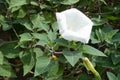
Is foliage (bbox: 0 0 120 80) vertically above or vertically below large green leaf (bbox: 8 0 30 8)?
below

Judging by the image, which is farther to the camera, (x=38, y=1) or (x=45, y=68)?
(x=38, y=1)

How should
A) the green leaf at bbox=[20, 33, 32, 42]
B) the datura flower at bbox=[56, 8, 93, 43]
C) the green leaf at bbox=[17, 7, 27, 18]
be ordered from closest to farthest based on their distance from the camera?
the datura flower at bbox=[56, 8, 93, 43]
the green leaf at bbox=[20, 33, 32, 42]
the green leaf at bbox=[17, 7, 27, 18]

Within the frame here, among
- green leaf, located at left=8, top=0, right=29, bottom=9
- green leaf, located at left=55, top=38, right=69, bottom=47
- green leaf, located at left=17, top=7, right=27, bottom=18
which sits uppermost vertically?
green leaf, located at left=8, top=0, right=29, bottom=9

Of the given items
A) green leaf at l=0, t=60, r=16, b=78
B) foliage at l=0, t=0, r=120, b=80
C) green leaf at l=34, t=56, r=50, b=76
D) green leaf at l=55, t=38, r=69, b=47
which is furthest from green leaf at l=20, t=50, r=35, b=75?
green leaf at l=55, t=38, r=69, b=47

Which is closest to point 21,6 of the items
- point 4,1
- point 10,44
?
point 4,1

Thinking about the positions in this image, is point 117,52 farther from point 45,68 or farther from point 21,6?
point 21,6

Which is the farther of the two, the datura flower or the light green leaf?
the light green leaf

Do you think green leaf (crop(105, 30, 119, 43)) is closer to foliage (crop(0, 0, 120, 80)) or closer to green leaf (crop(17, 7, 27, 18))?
foliage (crop(0, 0, 120, 80))
